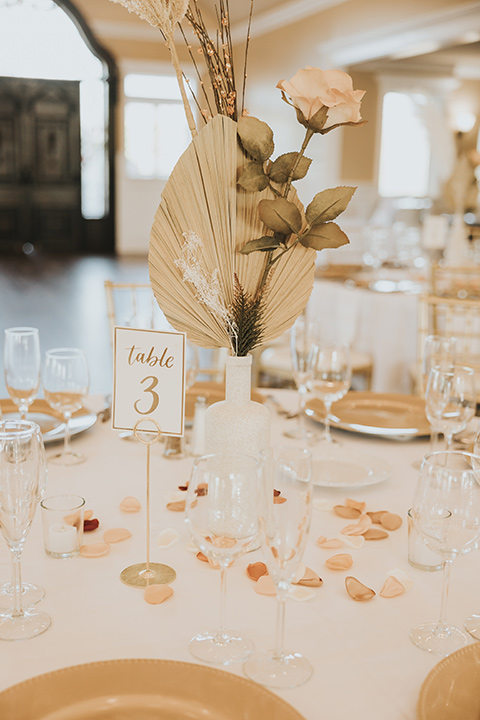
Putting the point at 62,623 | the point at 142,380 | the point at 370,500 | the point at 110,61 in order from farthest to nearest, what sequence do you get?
the point at 110,61, the point at 370,500, the point at 142,380, the point at 62,623

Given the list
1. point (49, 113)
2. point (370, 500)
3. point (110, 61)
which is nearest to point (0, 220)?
point (49, 113)

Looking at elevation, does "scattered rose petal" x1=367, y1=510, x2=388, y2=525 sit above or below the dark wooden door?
below

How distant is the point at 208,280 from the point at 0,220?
11.9m

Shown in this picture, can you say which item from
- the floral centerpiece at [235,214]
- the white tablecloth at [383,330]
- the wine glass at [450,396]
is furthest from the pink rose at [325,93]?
the white tablecloth at [383,330]

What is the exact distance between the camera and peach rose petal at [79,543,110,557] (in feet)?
3.45

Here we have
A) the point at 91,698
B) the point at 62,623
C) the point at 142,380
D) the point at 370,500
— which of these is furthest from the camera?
the point at 370,500

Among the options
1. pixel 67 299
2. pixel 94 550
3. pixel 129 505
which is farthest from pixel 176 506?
pixel 67 299

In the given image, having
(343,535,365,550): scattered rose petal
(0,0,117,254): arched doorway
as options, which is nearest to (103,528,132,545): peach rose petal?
(343,535,365,550): scattered rose petal

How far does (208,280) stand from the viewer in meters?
1.07

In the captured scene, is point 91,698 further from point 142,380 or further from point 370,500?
point 370,500

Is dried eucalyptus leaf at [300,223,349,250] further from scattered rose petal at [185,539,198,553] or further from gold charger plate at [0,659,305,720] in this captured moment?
gold charger plate at [0,659,305,720]

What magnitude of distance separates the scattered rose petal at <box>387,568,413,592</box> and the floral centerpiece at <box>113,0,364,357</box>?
0.36 m

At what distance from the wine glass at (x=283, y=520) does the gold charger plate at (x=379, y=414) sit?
833 millimetres

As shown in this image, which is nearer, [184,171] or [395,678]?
[395,678]
